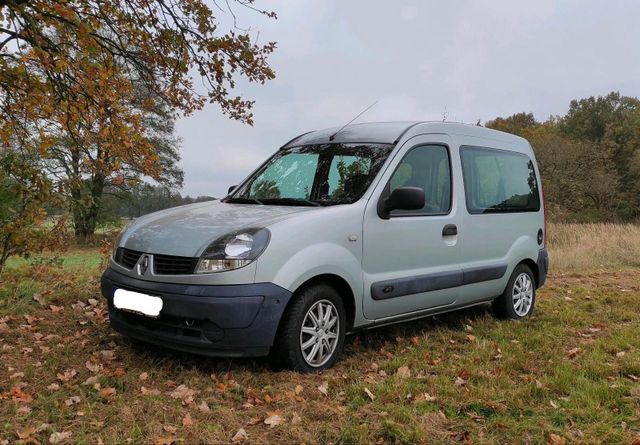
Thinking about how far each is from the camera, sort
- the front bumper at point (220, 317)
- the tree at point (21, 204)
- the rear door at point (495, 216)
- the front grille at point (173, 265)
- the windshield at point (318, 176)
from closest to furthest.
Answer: the front bumper at point (220, 317), the front grille at point (173, 265), the windshield at point (318, 176), the rear door at point (495, 216), the tree at point (21, 204)

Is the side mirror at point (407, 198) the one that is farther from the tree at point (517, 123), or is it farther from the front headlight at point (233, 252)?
the tree at point (517, 123)

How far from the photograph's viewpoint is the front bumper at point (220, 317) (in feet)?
11.2

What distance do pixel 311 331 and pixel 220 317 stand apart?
703 mm

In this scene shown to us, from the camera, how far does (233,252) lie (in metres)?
3.49

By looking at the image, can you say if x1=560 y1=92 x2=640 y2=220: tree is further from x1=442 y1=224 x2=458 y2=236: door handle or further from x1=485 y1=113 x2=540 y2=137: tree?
x1=442 y1=224 x2=458 y2=236: door handle

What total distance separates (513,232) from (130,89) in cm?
491

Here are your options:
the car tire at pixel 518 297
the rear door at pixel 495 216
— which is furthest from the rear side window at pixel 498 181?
the car tire at pixel 518 297

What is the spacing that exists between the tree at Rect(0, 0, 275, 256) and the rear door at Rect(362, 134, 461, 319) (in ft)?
8.98

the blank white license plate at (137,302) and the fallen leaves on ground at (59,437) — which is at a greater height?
the blank white license plate at (137,302)

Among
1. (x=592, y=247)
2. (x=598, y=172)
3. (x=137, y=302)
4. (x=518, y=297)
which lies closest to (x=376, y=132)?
(x=137, y=302)

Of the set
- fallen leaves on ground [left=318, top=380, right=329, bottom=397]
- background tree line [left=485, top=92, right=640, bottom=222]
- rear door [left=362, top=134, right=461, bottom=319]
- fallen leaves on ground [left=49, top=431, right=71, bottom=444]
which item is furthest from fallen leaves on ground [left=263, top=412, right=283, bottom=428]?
background tree line [left=485, top=92, right=640, bottom=222]

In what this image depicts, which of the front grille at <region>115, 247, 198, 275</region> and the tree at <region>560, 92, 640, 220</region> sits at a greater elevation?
the tree at <region>560, 92, 640, 220</region>

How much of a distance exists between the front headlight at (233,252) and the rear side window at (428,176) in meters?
1.31

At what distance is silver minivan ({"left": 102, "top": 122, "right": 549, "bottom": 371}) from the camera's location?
349 cm
